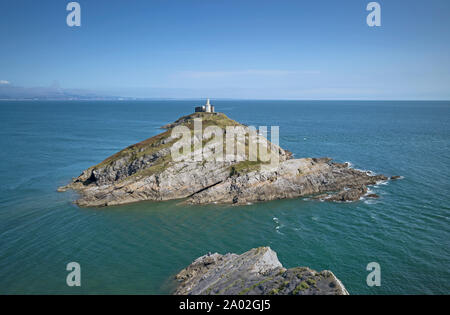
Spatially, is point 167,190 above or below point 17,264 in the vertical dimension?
above

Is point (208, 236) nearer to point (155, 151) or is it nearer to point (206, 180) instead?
point (206, 180)

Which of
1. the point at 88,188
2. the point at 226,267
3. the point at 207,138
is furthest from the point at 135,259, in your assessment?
the point at 207,138

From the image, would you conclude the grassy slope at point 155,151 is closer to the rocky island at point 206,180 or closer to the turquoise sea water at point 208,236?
the rocky island at point 206,180

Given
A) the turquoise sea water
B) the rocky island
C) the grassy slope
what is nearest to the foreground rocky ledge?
the turquoise sea water

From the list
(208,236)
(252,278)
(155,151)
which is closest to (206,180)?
(155,151)

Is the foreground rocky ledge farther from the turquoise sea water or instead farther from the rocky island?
the rocky island

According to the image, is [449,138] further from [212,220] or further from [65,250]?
[65,250]

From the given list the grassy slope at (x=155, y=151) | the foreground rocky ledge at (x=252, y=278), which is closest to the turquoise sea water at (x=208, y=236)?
the foreground rocky ledge at (x=252, y=278)
